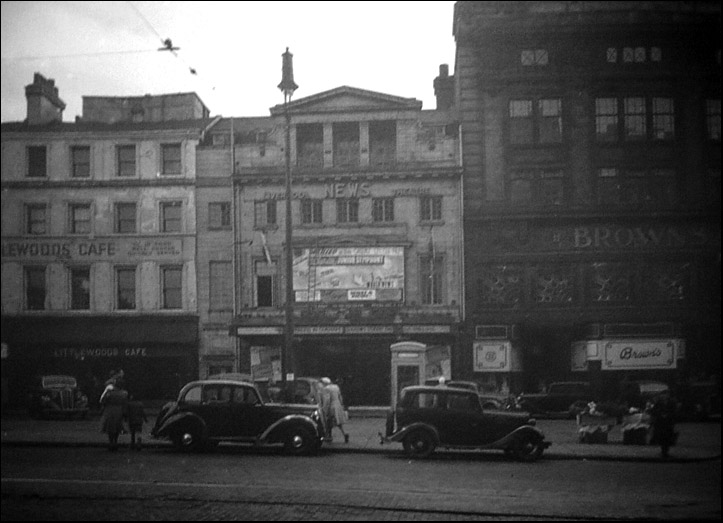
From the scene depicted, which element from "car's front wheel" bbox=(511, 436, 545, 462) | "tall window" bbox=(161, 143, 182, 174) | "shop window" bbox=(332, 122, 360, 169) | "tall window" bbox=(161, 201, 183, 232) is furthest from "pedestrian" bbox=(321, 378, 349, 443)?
"tall window" bbox=(161, 143, 182, 174)

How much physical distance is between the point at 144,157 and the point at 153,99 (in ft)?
2.07

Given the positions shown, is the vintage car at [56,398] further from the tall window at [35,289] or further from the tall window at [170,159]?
the tall window at [170,159]

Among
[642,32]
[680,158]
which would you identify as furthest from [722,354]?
[642,32]

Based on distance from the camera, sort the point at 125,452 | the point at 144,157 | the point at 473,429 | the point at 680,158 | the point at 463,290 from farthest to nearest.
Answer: the point at 473,429
the point at 125,452
the point at 463,290
the point at 144,157
the point at 680,158

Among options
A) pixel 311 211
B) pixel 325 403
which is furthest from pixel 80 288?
pixel 325 403

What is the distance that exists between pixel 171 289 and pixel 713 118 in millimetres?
5406

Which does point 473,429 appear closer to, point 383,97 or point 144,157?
point 383,97

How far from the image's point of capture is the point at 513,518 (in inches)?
291

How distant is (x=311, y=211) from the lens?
9102 mm

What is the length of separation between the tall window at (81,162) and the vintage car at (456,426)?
230 inches

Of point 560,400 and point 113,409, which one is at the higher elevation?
point 113,409

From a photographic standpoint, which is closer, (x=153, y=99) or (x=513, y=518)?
(x=513, y=518)

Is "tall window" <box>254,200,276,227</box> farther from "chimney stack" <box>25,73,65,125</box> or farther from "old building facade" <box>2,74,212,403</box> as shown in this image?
"chimney stack" <box>25,73,65,125</box>

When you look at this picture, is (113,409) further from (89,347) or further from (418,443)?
(418,443)
